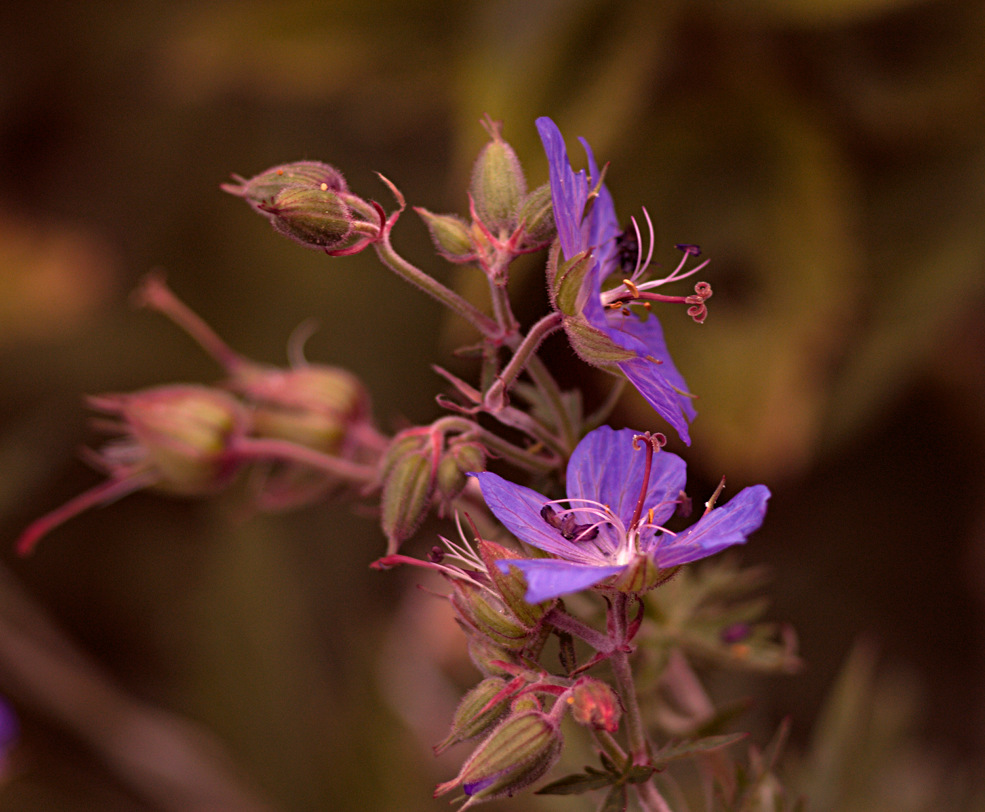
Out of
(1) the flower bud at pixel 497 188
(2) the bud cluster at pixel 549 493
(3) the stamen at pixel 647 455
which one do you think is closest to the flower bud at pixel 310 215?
(2) the bud cluster at pixel 549 493

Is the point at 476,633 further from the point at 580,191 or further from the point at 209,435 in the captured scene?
the point at 209,435

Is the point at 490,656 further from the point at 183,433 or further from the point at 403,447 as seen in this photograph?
the point at 183,433

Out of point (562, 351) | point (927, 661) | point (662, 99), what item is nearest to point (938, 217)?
point (662, 99)

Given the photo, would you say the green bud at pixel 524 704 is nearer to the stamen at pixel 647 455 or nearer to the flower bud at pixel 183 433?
the stamen at pixel 647 455

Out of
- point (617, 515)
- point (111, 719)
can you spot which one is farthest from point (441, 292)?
point (111, 719)

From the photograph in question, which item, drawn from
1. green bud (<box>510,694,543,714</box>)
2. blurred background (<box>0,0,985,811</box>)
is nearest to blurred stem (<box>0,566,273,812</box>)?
blurred background (<box>0,0,985,811</box>)

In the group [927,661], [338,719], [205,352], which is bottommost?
[338,719]
